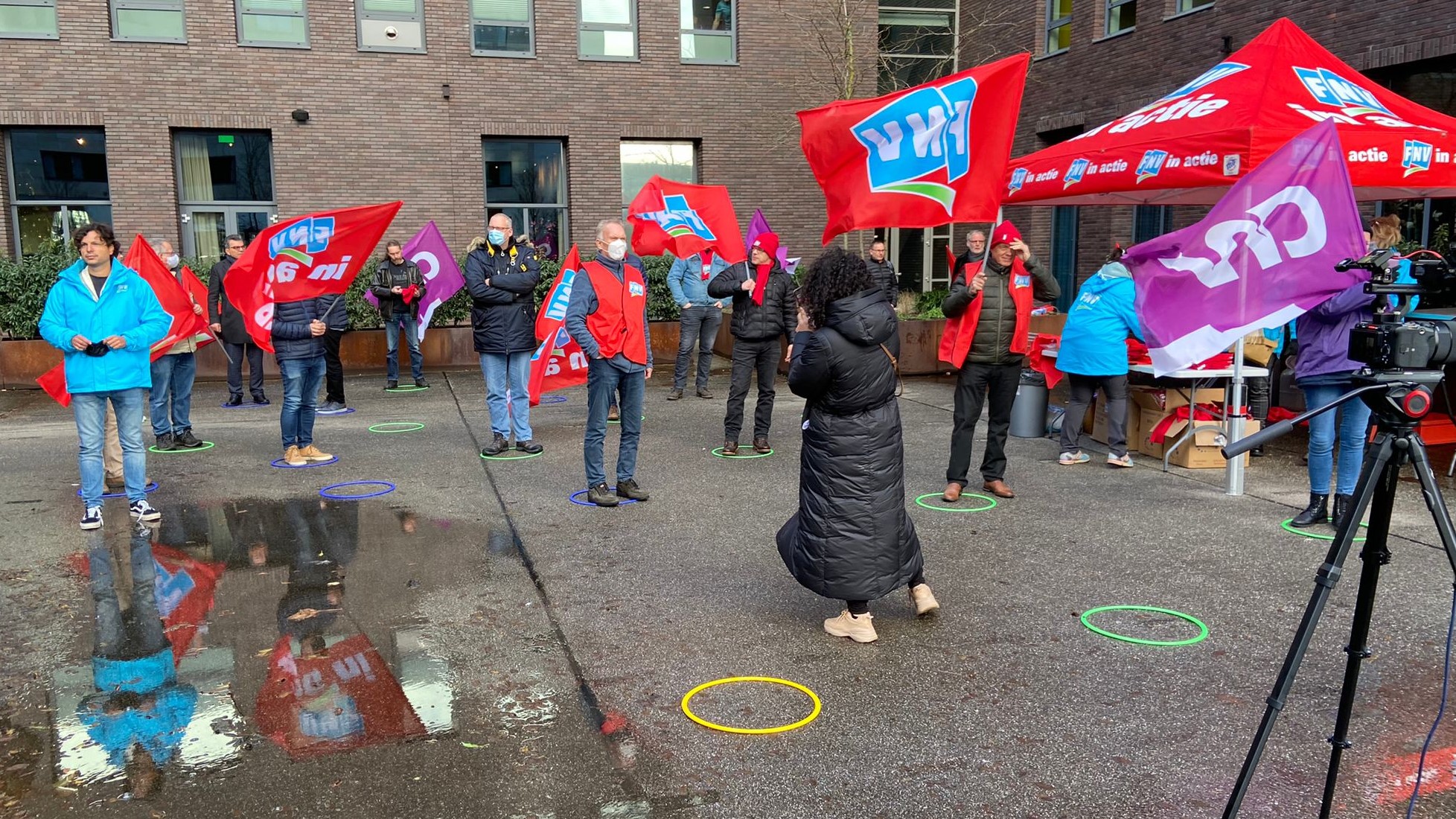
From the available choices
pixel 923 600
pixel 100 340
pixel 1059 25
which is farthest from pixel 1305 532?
pixel 1059 25

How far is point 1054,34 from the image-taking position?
19391 mm

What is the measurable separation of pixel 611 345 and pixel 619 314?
0.23m

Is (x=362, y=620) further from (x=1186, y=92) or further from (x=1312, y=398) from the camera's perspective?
(x=1186, y=92)

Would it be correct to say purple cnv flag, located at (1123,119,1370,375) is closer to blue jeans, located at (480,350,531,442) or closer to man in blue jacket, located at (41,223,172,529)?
blue jeans, located at (480,350,531,442)

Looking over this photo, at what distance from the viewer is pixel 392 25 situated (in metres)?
18.0

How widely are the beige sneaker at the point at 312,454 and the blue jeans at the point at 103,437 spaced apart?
6.24 ft

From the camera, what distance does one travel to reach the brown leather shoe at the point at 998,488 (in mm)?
7664

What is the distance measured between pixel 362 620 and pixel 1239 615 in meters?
4.26

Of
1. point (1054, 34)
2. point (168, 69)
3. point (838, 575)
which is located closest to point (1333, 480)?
point (838, 575)

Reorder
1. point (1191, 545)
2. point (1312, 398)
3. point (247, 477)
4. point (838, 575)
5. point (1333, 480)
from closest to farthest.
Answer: point (838, 575) < point (1191, 545) < point (1312, 398) < point (1333, 480) < point (247, 477)

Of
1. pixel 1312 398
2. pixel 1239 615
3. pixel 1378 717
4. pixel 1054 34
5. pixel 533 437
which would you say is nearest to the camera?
pixel 1378 717

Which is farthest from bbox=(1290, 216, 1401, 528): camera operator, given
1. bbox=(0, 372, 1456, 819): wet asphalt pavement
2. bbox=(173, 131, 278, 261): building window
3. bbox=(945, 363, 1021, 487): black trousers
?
bbox=(173, 131, 278, 261): building window

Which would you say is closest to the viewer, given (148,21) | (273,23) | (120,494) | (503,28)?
(120,494)

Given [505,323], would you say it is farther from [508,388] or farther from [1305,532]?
[1305,532]
